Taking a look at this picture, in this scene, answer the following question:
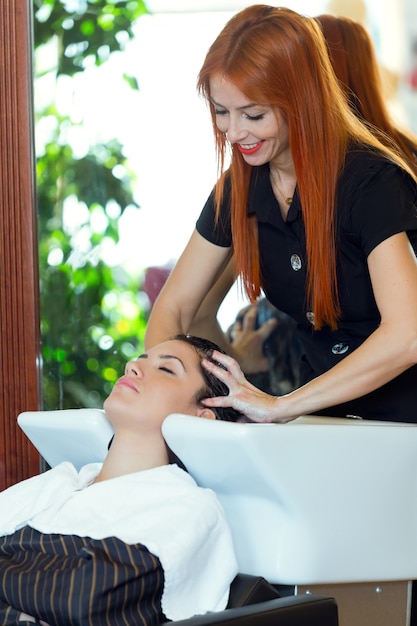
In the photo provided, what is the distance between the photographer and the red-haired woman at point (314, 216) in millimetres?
1718

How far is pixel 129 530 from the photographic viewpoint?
4.94 feet

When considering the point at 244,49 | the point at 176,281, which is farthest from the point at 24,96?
the point at 244,49

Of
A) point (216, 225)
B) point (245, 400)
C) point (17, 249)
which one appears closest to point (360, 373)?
point (245, 400)

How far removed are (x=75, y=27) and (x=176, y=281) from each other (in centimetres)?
87

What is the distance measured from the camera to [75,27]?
261 centimetres

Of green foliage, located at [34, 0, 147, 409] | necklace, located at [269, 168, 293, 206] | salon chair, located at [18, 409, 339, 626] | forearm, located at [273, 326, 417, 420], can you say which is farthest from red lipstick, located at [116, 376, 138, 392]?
green foliage, located at [34, 0, 147, 409]

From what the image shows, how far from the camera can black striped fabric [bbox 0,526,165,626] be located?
1419 millimetres

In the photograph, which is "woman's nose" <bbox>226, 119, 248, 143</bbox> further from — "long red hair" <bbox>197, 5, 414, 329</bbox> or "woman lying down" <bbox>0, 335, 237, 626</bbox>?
"woman lying down" <bbox>0, 335, 237, 626</bbox>

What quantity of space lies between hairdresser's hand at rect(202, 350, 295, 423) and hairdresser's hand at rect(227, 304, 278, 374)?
A: 0.88 meters

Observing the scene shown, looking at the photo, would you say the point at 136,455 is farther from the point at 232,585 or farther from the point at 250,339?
the point at 250,339

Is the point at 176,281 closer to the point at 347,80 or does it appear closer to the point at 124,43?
the point at 347,80

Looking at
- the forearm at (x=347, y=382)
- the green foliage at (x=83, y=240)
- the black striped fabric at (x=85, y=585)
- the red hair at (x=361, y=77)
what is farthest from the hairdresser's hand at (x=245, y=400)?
the green foliage at (x=83, y=240)

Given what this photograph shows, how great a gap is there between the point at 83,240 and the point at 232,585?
1.32 metres

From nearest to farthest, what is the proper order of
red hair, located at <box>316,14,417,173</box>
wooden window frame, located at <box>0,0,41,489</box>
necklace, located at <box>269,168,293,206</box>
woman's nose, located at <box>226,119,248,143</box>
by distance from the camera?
woman's nose, located at <box>226,119,248,143</box> < necklace, located at <box>269,168,293,206</box> < red hair, located at <box>316,14,417,173</box> < wooden window frame, located at <box>0,0,41,489</box>
